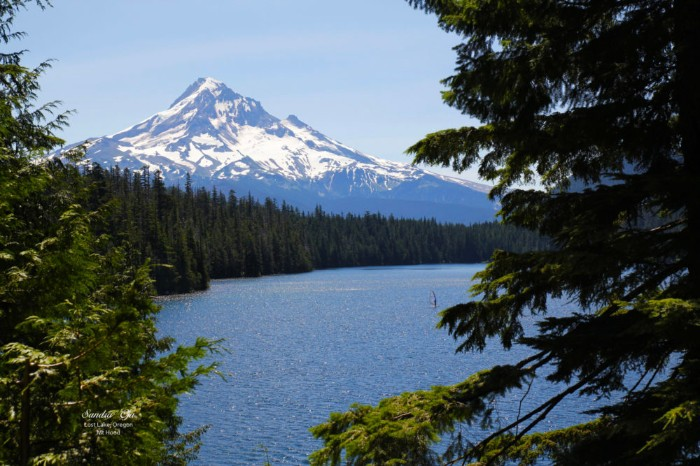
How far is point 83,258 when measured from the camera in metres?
6.73

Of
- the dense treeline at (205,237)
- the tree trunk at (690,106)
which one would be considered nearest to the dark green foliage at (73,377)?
the tree trunk at (690,106)

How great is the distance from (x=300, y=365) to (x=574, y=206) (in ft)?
118

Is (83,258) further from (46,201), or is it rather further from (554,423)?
(554,423)

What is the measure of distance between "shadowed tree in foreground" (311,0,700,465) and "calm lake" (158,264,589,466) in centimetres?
1031

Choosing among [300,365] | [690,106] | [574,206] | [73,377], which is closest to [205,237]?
[300,365]

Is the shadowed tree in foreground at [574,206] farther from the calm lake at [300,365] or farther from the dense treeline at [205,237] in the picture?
the dense treeline at [205,237]

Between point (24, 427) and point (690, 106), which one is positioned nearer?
point (24, 427)

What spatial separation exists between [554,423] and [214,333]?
114ft

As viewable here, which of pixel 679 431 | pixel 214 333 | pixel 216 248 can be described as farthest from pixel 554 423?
pixel 216 248

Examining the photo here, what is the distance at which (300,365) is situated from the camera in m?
40.2

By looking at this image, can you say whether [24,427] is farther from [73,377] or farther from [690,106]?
[690,106]

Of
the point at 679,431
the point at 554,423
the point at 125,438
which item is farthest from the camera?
the point at 554,423

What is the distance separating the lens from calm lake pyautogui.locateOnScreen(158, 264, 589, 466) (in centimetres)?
2581

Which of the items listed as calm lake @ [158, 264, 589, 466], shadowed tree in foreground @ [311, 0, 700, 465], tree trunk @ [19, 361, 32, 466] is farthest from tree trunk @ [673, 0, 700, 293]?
calm lake @ [158, 264, 589, 466]
